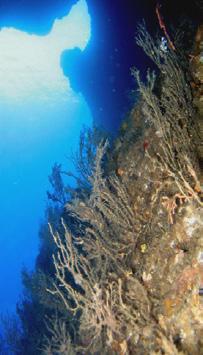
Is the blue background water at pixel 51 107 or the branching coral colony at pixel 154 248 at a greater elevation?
the blue background water at pixel 51 107

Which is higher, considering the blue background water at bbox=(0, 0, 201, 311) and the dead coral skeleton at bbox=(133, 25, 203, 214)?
the blue background water at bbox=(0, 0, 201, 311)

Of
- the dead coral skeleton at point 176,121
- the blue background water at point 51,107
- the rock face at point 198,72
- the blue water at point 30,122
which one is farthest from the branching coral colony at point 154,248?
the blue background water at point 51,107

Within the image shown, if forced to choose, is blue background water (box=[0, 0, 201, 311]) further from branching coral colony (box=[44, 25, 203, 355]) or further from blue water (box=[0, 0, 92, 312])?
branching coral colony (box=[44, 25, 203, 355])

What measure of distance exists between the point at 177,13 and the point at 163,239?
218 inches

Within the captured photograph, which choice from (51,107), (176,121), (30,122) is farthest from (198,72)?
(30,122)

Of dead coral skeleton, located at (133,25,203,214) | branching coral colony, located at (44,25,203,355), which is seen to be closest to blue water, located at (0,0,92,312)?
branching coral colony, located at (44,25,203,355)

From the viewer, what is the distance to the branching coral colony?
10.7 ft

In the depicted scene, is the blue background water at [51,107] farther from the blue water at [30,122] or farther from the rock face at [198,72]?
the rock face at [198,72]

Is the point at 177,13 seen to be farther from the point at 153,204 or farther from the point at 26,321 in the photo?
the point at 26,321

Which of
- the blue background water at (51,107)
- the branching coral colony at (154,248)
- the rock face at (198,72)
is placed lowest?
the branching coral colony at (154,248)

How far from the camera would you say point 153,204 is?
4.45m

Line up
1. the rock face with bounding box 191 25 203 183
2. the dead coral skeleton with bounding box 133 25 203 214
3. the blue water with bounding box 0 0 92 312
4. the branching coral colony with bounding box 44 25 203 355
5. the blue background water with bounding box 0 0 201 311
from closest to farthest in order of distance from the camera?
the branching coral colony with bounding box 44 25 203 355, the dead coral skeleton with bounding box 133 25 203 214, the rock face with bounding box 191 25 203 183, the blue background water with bounding box 0 0 201 311, the blue water with bounding box 0 0 92 312

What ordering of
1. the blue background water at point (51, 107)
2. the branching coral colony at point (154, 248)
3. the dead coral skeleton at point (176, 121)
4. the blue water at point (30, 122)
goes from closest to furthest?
the branching coral colony at point (154, 248), the dead coral skeleton at point (176, 121), the blue background water at point (51, 107), the blue water at point (30, 122)

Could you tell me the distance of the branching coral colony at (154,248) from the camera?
3270 millimetres
